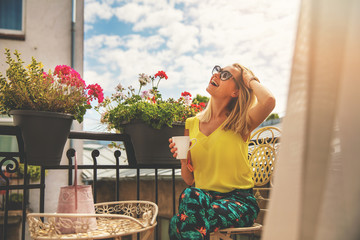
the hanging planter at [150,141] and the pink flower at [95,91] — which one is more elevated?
the pink flower at [95,91]

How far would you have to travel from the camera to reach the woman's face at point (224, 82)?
1.90 m

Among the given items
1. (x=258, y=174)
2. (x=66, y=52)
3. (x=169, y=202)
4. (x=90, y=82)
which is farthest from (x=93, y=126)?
(x=66, y=52)

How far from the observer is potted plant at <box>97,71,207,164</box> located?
197 cm

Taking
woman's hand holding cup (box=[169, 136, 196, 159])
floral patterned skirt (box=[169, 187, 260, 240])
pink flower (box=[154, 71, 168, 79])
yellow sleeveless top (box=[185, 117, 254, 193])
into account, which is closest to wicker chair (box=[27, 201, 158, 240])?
floral patterned skirt (box=[169, 187, 260, 240])

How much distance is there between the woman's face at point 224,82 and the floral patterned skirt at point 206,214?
0.62 metres

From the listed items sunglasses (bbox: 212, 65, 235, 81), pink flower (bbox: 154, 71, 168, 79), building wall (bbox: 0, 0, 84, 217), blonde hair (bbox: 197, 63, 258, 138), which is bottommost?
blonde hair (bbox: 197, 63, 258, 138)

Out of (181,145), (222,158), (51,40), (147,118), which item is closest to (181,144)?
(181,145)

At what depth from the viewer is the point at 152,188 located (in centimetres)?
760

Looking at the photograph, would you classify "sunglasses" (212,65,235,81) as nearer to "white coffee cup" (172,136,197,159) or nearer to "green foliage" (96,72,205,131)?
"green foliage" (96,72,205,131)

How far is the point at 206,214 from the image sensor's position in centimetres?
148

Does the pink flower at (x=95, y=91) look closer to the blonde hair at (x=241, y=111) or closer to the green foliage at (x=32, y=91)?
the green foliage at (x=32, y=91)

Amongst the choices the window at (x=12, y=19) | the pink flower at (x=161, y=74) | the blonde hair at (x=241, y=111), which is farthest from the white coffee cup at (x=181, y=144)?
the window at (x=12, y=19)

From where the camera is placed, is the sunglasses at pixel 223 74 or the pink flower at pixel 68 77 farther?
the sunglasses at pixel 223 74

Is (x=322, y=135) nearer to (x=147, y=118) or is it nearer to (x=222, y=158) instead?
(x=222, y=158)
